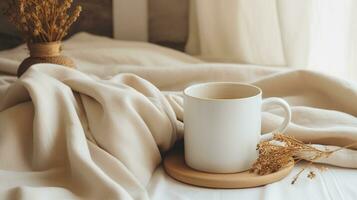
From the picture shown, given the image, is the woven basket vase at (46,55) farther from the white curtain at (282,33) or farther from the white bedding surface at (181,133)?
the white curtain at (282,33)

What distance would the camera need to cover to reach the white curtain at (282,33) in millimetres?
1363

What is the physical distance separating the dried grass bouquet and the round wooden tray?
393mm

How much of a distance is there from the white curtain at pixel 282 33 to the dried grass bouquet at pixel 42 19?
559 mm

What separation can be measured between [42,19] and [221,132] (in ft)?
1.51

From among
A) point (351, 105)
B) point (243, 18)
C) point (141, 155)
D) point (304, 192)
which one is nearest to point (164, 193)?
point (141, 155)

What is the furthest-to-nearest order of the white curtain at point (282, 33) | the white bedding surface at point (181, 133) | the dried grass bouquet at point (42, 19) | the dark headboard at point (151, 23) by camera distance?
the dark headboard at point (151, 23)
the white curtain at point (282, 33)
the dried grass bouquet at point (42, 19)
the white bedding surface at point (181, 133)

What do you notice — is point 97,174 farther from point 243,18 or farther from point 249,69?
point 243,18

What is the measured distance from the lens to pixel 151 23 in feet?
5.88

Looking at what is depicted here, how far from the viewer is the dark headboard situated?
1.77 m

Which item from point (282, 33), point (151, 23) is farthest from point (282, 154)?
point (151, 23)

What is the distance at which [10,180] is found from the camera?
77 centimetres

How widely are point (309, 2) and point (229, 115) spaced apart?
0.69m

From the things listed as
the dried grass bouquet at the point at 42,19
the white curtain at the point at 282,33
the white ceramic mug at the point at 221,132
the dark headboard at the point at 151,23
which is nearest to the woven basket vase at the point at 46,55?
the dried grass bouquet at the point at 42,19

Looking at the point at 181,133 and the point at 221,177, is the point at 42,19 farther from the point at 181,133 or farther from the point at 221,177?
the point at 221,177
